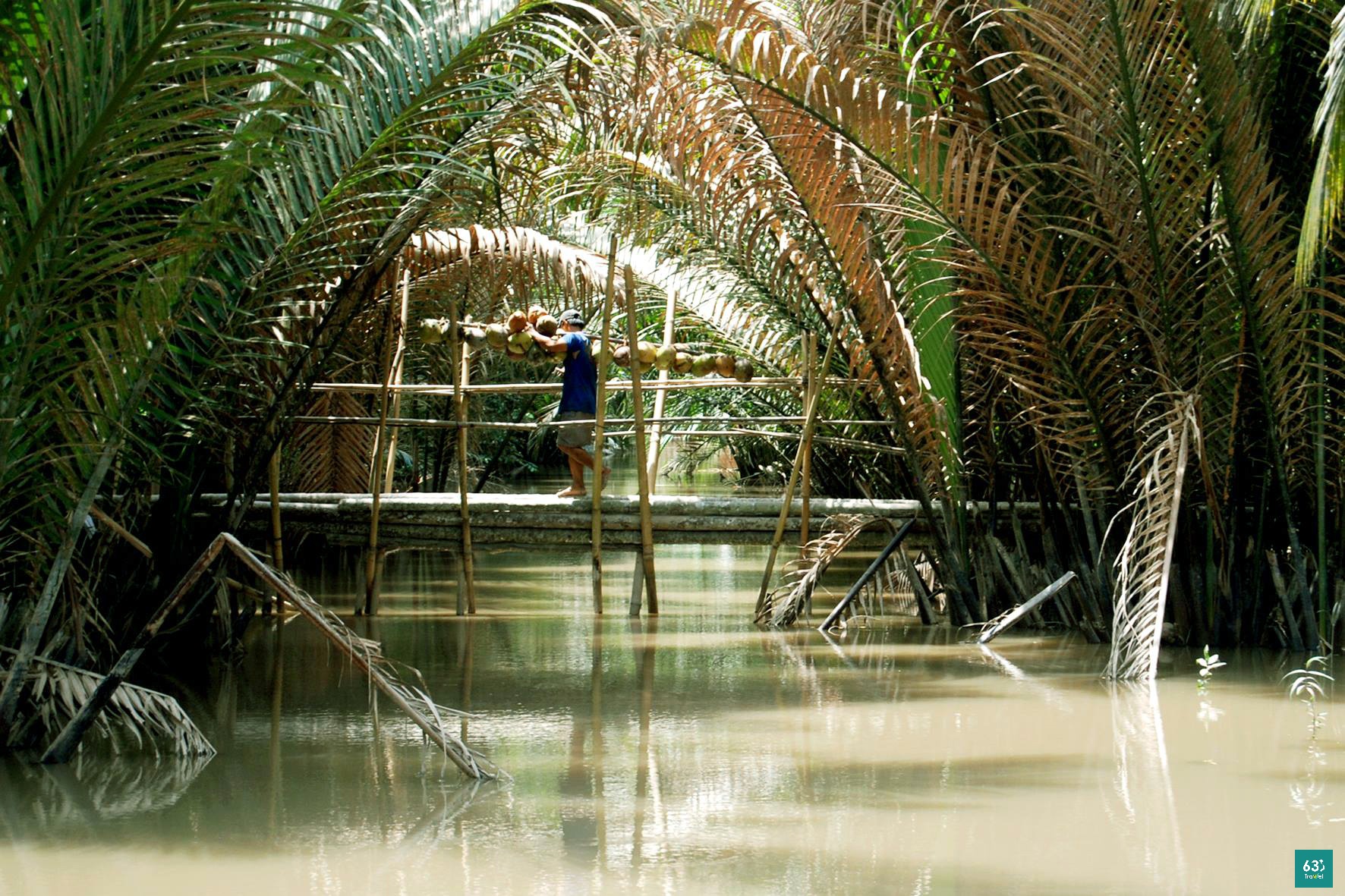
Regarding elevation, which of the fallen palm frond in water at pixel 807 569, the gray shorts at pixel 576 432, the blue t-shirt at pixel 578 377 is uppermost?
the blue t-shirt at pixel 578 377

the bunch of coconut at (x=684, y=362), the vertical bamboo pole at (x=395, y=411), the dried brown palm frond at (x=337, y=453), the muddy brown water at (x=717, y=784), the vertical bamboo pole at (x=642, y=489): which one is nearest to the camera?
the muddy brown water at (x=717, y=784)

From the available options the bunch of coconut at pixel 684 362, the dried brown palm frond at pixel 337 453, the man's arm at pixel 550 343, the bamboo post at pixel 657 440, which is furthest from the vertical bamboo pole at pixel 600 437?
the dried brown palm frond at pixel 337 453

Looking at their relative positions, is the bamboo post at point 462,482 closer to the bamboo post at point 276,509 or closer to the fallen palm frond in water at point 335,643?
the bamboo post at point 276,509

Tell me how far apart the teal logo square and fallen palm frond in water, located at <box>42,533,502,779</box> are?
248 centimetres

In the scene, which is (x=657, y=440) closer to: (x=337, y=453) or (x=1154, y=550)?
(x=337, y=453)

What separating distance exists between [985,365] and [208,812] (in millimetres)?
5072

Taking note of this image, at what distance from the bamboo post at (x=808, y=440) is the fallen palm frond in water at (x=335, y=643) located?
14.2 ft

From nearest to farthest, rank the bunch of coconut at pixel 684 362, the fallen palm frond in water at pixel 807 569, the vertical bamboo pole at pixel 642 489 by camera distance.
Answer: the fallen palm frond in water at pixel 807 569 → the vertical bamboo pole at pixel 642 489 → the bunch of coconut at pixel 684 362

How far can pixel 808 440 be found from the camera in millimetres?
9047

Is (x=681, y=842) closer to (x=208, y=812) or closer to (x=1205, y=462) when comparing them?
(x=208, y=812)

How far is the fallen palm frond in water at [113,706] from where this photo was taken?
5.22 meters

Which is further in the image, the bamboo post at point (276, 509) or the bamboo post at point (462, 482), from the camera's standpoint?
the bamboo post at point (462, 482)

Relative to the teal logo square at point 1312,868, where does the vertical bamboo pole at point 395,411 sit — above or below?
above

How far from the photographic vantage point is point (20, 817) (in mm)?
4523
